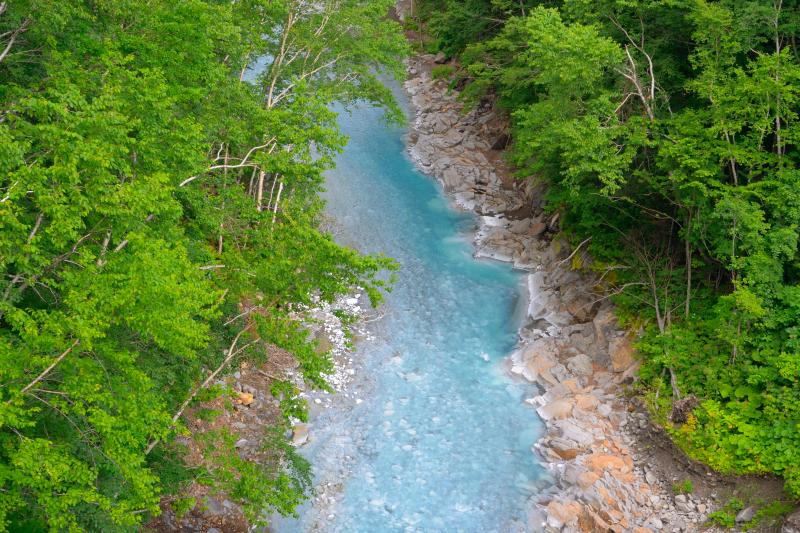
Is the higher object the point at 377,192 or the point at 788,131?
the point at 788,131

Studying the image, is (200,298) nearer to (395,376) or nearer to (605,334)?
(395,376)

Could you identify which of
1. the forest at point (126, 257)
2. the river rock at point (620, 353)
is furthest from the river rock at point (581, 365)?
the forest at point (126, 257)

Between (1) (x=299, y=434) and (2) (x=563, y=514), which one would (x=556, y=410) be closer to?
(2) (x=563, y=514)

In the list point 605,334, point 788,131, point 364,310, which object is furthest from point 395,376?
point 788,131

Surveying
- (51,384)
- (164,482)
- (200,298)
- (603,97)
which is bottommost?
(164,482)

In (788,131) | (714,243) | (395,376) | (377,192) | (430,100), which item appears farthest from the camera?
(430,100)

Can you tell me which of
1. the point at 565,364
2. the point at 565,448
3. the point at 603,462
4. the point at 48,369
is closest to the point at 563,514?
the point at 603,462
